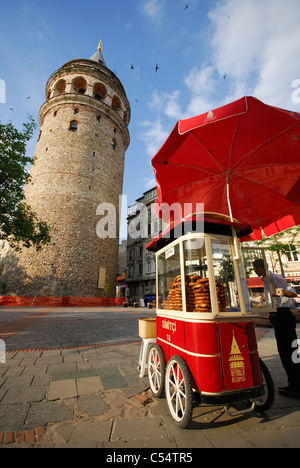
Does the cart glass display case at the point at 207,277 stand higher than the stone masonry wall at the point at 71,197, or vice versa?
the stone masonry wall at the point at 71,197

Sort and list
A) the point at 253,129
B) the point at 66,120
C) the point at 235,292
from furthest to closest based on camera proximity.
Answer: the point at 66,120
the point at 253,129
the point at 235,292

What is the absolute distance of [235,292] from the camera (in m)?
2.37

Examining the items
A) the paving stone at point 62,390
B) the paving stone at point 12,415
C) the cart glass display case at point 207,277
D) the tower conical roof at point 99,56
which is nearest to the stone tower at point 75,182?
the tower conical roof at point 99,56

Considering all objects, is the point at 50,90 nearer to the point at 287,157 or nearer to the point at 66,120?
the point at 66,120

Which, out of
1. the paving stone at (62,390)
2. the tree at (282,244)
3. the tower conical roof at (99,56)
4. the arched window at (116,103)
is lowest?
the paving stone at (62,390)

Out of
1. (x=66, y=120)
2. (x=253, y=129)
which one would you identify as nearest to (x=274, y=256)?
(x=253, y=129)

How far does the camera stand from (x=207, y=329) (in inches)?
77.9

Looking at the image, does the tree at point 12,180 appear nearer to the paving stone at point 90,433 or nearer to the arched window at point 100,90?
the paving stone at point 90,433

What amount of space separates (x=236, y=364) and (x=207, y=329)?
441 mm

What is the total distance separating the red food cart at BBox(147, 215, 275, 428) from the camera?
1917mm

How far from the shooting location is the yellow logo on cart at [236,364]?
1.96 meters

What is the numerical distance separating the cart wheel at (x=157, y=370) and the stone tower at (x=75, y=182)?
18041mm

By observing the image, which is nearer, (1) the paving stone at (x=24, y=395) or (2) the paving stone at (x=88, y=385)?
(1) the paving stone at (x=24, y=395)

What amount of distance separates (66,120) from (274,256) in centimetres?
2755
